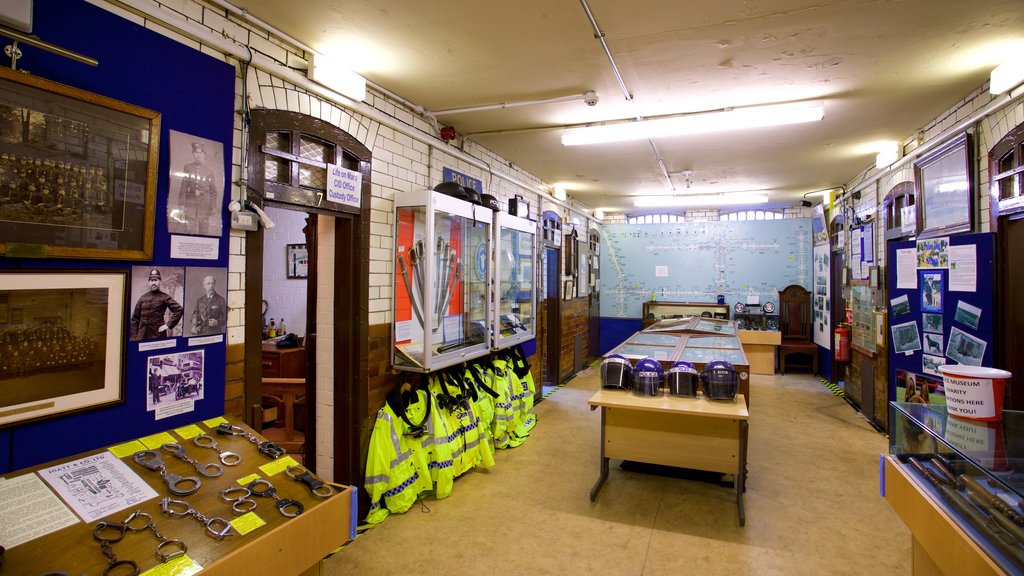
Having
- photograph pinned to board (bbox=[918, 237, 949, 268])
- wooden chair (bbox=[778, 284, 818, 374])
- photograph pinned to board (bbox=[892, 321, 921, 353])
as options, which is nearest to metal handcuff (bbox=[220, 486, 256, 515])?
photograph pinned to board (bbox=[918, 237, 949, 268])

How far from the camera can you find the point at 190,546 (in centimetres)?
152

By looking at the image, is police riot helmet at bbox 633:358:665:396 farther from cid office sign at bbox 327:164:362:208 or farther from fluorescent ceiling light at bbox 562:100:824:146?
cid office sign at bbox 327:164:362:208

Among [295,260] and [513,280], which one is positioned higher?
[295,260]

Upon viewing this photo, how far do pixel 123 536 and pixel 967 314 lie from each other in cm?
530

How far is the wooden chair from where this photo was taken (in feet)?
28.5

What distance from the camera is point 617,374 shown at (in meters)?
3.84

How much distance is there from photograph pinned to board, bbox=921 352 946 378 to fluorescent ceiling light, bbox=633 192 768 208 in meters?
4.20

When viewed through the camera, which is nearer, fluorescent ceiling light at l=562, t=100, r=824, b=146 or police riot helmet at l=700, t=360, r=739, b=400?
police riot helmet at l=700, t=360, r=739, b=400

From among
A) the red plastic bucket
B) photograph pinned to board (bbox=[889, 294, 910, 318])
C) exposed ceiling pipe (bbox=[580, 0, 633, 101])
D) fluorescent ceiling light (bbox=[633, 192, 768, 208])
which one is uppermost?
fluorescent ceiling light (bbox=[633, 192, 768, 208])

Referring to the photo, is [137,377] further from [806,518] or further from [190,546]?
[806,518]

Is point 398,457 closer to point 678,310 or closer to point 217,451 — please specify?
point 217,451

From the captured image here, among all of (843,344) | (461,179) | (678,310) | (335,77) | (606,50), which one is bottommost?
(843,344)

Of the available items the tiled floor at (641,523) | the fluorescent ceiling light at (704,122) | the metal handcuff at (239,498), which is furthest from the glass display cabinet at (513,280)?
the metal handcuff at (239,498)

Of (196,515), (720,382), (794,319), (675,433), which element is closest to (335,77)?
(196,515)
